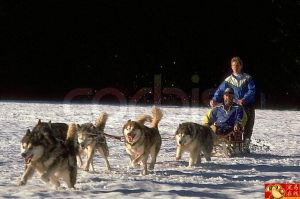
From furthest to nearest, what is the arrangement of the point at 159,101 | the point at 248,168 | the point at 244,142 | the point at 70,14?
the point at 70,14
the point at 159,101
the point at 244,142
the point at 248,168

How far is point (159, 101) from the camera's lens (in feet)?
85.4

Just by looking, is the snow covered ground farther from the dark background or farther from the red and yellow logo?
the dark background

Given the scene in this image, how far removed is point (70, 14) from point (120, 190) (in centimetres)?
2293

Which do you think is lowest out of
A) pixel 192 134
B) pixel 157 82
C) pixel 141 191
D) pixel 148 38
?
pixel 141 191

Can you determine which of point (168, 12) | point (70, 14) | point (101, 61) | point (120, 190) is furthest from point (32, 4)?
point (120, 190)

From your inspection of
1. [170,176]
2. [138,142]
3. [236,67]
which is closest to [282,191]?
[170,176]

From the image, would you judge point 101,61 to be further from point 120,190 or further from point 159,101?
point 120,190

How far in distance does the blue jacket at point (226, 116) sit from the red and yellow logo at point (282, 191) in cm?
349

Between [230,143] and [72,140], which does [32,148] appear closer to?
[72,140]

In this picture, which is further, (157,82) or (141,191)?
(157,82)

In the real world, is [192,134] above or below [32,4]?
below

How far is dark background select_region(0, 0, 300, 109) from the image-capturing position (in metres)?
27.3

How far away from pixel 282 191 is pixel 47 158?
2387 millimetres

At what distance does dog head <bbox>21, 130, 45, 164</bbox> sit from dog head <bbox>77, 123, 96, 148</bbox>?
4.63 feet
